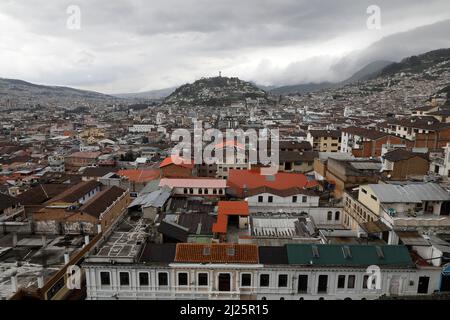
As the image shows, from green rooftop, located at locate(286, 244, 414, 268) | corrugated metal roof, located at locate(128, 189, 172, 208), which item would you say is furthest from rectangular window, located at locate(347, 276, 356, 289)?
corrugated metal roof, located at locate(128, 189, 172, 208)

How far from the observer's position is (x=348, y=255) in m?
13.5

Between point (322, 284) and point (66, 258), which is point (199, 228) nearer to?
point (66, 258)

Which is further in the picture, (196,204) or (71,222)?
(196,204)

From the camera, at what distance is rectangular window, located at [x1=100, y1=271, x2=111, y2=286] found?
13336 millimetres

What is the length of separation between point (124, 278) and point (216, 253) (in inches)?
145

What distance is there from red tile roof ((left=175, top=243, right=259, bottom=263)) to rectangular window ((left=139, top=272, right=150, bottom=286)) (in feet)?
4.24

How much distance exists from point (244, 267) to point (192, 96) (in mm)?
167771

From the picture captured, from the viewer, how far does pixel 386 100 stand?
138m

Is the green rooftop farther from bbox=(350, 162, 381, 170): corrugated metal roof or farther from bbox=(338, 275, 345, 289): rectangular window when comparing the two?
bbox=(350, 162, 381, 170): corrugated metal roof

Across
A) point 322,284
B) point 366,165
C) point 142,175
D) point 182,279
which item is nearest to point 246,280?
point 182,279

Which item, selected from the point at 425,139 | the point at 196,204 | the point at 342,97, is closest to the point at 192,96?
the point at 342,97
